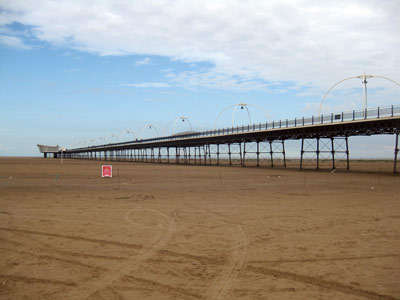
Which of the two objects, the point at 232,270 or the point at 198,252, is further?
the point at 198,252

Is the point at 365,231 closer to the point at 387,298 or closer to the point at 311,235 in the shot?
the point at 311,235

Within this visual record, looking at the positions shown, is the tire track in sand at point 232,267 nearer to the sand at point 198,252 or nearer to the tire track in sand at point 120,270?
the sand at point 198,252

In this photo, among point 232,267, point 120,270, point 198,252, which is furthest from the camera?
point 198,252

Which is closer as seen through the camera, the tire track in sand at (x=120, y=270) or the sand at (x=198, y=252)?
the tire track in sand at (x=120, y=270)

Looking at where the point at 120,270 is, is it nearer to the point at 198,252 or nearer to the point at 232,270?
the point at 198,252

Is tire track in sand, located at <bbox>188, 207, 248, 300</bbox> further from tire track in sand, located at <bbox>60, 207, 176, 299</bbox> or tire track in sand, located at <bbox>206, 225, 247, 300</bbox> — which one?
tire track in sand, located at <bbox>60, 207, 176, 299</bbox>

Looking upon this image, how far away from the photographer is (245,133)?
7206cm

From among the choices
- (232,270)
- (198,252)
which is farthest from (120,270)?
(232,270)

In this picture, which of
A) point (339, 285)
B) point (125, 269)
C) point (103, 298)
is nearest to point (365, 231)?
point (339, 285)

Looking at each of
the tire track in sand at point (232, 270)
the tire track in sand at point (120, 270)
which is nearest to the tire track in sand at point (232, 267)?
the tire track in sand at point (232, 270)

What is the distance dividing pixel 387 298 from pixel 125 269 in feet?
15.1

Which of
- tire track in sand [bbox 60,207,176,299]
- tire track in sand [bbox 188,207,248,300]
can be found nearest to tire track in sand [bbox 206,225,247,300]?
tire track in sand [bbox 188,207,248,300]

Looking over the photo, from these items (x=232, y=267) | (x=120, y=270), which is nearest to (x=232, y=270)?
(x=232, y=267)

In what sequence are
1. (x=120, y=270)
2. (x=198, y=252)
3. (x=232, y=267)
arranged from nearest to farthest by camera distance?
1. (x=120, y=270)
2. (x=232, y=267)
3. (x=198, y=252)
